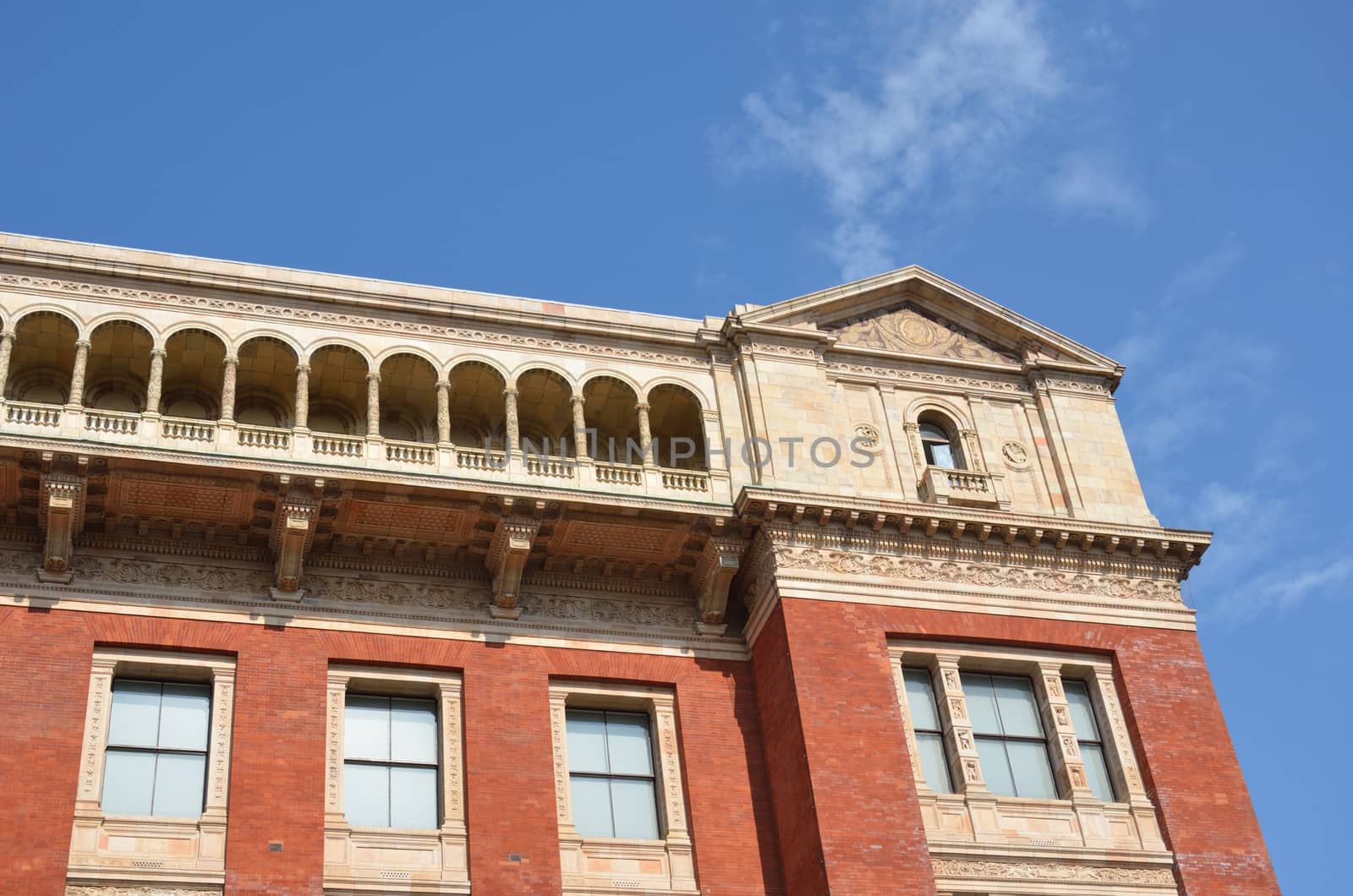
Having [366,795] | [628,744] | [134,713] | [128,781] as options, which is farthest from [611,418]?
[128,781]

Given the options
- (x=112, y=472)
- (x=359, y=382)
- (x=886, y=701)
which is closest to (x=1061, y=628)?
(x=886, y=701)

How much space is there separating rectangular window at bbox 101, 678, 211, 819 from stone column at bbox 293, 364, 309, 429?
483 centimetres

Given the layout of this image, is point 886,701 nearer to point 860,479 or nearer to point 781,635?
point 781,635

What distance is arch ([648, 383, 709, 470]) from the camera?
33156 millimetres

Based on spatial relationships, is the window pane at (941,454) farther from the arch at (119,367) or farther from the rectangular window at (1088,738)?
the arch at (119,367)

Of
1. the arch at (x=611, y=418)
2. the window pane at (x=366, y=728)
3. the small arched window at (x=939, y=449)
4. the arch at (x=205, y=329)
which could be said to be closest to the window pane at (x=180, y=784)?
the window pane at (x=366, y=728)

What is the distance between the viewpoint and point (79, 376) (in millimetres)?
29047

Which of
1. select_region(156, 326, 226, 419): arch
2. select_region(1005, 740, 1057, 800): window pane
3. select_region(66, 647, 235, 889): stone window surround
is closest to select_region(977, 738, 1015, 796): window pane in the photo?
select_region(1005, 740, 1057, 800): window pane

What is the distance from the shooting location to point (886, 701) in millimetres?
28422

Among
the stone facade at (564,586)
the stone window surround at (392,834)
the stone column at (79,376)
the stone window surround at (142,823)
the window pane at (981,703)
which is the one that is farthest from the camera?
the window pane at (981,703)

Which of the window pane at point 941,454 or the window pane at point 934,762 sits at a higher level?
the window pane at point 941,454

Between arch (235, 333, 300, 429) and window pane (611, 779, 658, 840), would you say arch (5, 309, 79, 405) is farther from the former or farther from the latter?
window pane (611, 779, 658, 840)

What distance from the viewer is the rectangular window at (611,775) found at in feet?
91.9

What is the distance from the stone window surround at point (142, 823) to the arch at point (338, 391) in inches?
254
